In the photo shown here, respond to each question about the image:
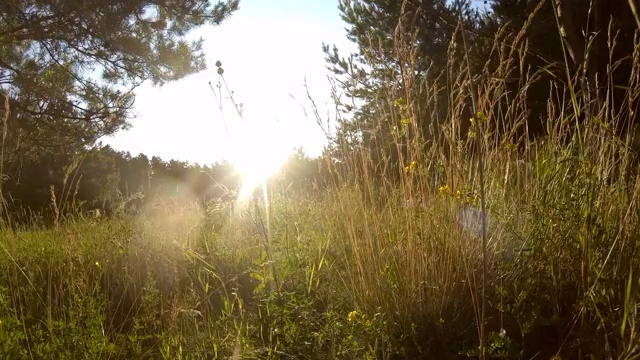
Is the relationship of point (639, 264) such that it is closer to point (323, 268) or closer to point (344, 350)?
point (344, 350)

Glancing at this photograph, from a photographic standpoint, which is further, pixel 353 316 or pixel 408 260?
pixel 408 260

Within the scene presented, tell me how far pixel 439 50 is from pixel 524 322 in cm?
595

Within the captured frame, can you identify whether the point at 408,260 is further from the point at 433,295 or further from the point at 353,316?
the point at 353,316

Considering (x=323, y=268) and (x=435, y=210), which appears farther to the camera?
(x=323, y=268)

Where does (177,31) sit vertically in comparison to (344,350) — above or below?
above

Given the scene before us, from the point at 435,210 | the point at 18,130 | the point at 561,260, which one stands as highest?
the point at 18,130

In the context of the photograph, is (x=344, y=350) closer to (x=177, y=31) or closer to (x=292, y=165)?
(x=292, y=165)

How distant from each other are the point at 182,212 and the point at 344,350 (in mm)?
3120

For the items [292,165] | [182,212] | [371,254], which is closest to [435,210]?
[371,254]

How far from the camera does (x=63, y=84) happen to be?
265 inches

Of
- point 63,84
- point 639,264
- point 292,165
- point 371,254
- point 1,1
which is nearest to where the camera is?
point 639,264

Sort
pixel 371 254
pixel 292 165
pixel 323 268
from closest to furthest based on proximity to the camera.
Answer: pixel 371 254 < pixel 323 268 < pixel 292 165

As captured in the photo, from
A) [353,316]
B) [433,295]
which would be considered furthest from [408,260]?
[353,316]

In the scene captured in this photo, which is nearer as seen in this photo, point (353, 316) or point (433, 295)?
point (353, 316)
